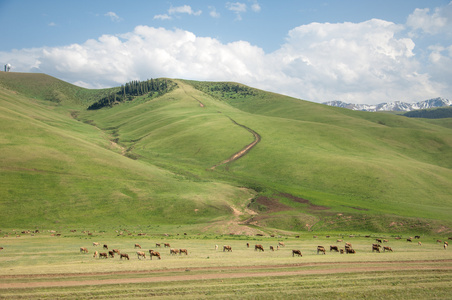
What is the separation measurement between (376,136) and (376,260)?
14837 cm

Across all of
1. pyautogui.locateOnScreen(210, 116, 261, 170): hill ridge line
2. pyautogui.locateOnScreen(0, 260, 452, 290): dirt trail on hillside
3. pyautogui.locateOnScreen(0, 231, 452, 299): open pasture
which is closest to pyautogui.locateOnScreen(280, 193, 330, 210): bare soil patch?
pyautogui.locateOnScreen(210, 116, 261, 170): hill ridge line

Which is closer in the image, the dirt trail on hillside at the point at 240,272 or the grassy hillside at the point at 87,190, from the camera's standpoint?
the dirt trail on hillside at the point at 240,272

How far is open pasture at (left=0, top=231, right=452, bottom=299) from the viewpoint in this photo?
69.9ft

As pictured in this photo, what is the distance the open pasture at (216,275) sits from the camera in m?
21.3

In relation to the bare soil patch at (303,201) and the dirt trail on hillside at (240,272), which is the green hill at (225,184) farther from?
the dirt trail on hillside at (240,272)

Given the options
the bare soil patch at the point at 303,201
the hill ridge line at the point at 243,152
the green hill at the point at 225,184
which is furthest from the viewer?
the hill ridge line at the point at 243,152

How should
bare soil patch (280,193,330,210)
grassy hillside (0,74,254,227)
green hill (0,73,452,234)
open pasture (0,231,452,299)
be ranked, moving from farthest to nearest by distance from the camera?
bare soil patch (280,193,330,210)
green hill (0,73,452,234)
grassy hillside (0,74,254,227)
open pasture (0,231,452,299)

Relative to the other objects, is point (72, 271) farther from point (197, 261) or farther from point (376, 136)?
point (376, 136)

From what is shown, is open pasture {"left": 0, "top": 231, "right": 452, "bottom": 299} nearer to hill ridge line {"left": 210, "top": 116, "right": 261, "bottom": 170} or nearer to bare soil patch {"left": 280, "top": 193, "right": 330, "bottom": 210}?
bare soil patch {"left": 280, "top": 193, "right": 330, "bottom": 210}

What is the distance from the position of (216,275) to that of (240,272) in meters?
2.48

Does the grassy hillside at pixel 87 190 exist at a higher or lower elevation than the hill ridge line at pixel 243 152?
lower

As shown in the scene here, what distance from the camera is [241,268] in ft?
93.1

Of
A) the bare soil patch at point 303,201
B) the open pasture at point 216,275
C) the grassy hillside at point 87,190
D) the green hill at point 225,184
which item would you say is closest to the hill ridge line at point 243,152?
the green hill at point 225,184

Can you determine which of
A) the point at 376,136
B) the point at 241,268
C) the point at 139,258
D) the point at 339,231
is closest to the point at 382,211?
the point at 339,231
